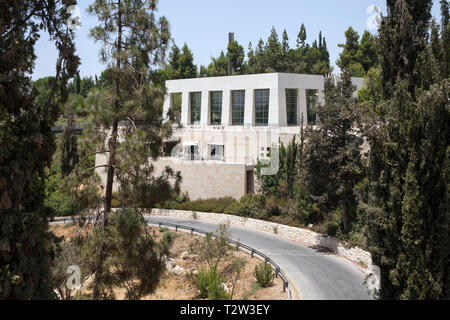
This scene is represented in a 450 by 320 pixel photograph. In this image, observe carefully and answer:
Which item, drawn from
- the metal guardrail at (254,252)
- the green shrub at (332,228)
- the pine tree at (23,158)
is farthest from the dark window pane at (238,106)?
the pine tree at (23,158)

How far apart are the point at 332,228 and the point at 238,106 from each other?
2412 cm

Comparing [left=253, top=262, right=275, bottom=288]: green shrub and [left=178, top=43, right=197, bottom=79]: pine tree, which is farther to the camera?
[left=178, top=43, right=197, bottom=79]: pine tree

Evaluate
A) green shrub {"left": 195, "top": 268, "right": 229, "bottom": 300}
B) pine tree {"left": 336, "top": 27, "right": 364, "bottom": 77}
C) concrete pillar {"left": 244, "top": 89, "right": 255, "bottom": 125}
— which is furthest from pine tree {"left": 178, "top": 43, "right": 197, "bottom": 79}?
green shrub {"left": 195, "top": 268, "right": 229, "bottom": 300}

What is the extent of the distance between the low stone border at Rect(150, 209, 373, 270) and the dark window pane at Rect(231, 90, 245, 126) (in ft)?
49.3

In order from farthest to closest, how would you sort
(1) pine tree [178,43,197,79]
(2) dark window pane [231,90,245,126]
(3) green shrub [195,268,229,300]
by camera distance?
(1) pine tree [178,43,197,79], (2) dark window pane [231,90,245,126], (3) green shrub [195,268,229,300]

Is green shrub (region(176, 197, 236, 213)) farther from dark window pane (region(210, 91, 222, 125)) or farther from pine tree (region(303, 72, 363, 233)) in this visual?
dark window pane (region(210, 91, 222, 125))

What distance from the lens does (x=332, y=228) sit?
80.2 ft

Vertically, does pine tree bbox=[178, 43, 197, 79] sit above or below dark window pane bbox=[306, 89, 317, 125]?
above

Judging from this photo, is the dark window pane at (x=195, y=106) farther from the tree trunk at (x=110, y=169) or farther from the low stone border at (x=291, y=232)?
the tree trunk at (x=110, y=169)

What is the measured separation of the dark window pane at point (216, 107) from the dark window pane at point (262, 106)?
533cm

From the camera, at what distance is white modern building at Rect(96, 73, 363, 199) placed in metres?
36.3

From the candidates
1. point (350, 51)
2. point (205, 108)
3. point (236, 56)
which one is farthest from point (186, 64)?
point (205, 108)

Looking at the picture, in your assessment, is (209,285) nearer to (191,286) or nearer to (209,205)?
(191,286)
